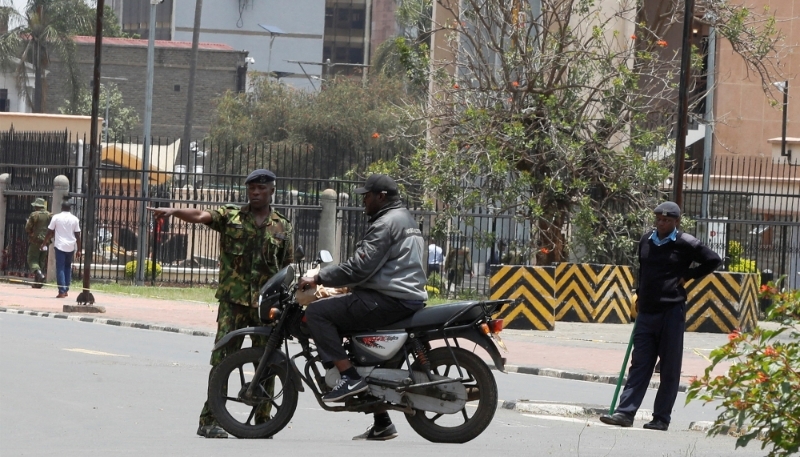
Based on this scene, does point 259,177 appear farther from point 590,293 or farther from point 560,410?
point 590,293

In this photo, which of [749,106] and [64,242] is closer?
[64,242]

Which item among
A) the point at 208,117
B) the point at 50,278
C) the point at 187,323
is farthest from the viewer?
the point at 208,117

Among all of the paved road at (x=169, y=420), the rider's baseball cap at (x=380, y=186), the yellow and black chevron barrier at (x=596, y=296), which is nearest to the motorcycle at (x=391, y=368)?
the paved road at (x=169, y=420)

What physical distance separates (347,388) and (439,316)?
0.72 m

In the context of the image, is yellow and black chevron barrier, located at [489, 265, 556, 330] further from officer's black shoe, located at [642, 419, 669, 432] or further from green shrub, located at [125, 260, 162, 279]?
officer's black shoe, located at [642, 419, 669, 432]

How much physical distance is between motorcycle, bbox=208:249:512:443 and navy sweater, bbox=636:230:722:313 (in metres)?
2.11

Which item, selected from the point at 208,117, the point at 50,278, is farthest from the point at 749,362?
the point at 208,117

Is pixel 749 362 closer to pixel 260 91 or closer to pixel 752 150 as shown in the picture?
pixel 752 150

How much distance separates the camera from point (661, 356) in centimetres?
1012

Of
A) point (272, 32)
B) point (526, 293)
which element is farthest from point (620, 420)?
point (272, 32)

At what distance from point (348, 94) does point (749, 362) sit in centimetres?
5680

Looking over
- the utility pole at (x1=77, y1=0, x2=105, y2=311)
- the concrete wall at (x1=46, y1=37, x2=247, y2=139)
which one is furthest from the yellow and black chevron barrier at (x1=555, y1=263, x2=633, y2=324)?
the concrete wall at (x1=46, y1=37, x2=247, y2=139)

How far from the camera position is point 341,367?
27.1ft

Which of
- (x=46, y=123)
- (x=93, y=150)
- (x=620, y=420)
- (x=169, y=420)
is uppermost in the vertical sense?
(x=46, y=123)
